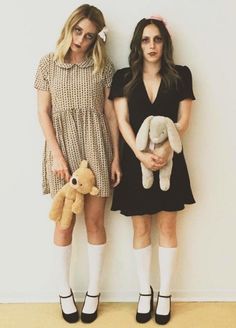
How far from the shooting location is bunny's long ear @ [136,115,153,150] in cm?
159

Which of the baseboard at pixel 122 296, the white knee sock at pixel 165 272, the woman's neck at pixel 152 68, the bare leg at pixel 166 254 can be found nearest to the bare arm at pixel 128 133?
the woman's neck at pixel 152 68

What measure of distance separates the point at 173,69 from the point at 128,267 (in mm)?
877

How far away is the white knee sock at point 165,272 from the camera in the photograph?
1777 mm

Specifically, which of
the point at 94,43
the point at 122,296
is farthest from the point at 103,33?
the point at 122,296

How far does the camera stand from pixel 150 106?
166 centimetres

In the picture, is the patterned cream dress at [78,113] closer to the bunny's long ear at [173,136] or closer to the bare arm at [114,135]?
the bare arm at [114,135]

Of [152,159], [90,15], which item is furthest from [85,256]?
[90,15]

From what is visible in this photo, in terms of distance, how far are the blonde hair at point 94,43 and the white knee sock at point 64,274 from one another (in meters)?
0.74

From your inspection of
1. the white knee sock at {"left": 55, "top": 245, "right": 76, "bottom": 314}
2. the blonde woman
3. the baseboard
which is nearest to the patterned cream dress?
the blonde woman

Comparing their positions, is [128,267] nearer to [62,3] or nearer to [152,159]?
[152,159]

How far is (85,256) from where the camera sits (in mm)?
1903

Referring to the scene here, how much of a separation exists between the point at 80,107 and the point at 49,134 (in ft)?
0.52

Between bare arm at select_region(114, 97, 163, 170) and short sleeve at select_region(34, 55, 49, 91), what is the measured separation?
0.28 metres

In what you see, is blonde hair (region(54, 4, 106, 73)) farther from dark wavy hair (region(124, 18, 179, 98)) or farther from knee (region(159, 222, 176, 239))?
knee (region(159, 222, 176, 239))
